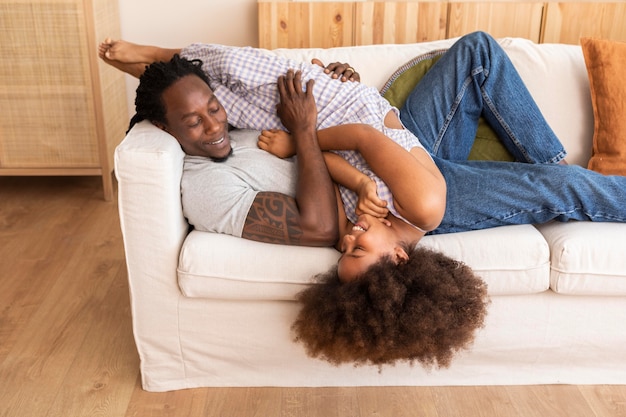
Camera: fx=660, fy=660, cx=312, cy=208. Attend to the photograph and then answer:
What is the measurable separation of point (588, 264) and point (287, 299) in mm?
775

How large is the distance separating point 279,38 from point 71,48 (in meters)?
0.88

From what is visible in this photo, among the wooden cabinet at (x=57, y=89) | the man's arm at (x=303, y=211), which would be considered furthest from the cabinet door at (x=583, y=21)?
the wooden cabinet at (x=57, y=89)

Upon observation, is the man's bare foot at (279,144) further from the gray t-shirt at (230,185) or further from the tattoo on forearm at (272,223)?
the tattoo on forearm at (272,223)

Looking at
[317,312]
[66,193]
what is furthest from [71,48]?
[317,312]

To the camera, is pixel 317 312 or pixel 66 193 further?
pixel 66 193

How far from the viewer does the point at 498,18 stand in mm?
2787

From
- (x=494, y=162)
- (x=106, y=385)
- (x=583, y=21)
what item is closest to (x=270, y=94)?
(x=494, y=162)

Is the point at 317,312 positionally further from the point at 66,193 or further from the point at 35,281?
the point at 66,193

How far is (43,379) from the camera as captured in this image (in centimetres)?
182

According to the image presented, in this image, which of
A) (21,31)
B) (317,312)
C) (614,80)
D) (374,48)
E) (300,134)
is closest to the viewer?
(317,312)

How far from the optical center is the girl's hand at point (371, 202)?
5.41 feet

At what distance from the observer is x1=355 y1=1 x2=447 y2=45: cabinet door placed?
2.74 m

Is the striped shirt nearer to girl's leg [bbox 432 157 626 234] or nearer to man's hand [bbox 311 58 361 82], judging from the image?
man's hand [bbox 311 58 361 82]

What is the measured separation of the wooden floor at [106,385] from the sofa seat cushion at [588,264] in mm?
316
